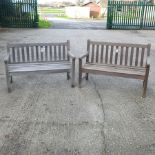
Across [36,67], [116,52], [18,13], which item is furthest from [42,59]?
[18,13]

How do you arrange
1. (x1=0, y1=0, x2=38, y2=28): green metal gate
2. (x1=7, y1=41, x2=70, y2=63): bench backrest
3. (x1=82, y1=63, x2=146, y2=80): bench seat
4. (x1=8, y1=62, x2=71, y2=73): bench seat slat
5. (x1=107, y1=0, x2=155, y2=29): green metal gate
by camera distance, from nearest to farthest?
(x1=82, y1=63, x2=146, y2=80): bench seat → (x1=8, y1=62, x2=71, y2=73): bench seat slat → (x1=7, y1=41, x2=70, y2=63): bench backrest → (x1=0, y1=0, x2=38, y2=28): green metal gate → (x1=107, y1=0, x2=155, y2=29): green metal gate

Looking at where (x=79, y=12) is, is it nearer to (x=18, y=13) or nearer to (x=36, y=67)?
(x=18, y=13)

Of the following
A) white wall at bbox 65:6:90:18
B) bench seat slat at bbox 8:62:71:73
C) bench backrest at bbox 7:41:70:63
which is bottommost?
bench seat slat at bbox 8:62:71:73

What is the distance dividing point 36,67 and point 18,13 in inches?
424

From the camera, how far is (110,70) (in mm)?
5309

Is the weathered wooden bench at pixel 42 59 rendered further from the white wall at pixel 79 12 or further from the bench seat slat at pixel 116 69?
the white wall at pixel 79 12

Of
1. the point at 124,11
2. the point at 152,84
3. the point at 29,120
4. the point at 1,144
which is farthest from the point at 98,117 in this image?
the point at 124,11

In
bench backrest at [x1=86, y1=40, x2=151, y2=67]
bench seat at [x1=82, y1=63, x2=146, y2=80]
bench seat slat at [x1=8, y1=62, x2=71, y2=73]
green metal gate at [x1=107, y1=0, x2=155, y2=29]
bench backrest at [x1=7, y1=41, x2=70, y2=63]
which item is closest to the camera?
bench seat at [x1=82, y1=63, x2=146, y2=80]

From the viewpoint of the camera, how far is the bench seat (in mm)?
5090

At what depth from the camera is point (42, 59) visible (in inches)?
232

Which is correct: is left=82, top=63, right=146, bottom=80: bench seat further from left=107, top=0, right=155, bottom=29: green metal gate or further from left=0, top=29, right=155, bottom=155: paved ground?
left=107, top=0, right=155, bottom=29: green metal gate

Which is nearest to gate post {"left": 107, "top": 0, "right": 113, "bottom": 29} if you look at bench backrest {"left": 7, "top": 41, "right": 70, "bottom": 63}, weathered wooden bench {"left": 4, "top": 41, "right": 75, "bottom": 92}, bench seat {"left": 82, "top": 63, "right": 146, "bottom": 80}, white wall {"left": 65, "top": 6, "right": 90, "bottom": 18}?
weathered wooden bench {"left": 4, "top": 41, "right": 75, "bottom": 92}

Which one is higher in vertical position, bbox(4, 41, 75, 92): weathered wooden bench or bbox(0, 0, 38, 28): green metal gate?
bbox(0, 0, 38, 28): green metal gate

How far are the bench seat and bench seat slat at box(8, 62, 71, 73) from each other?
47 cm
